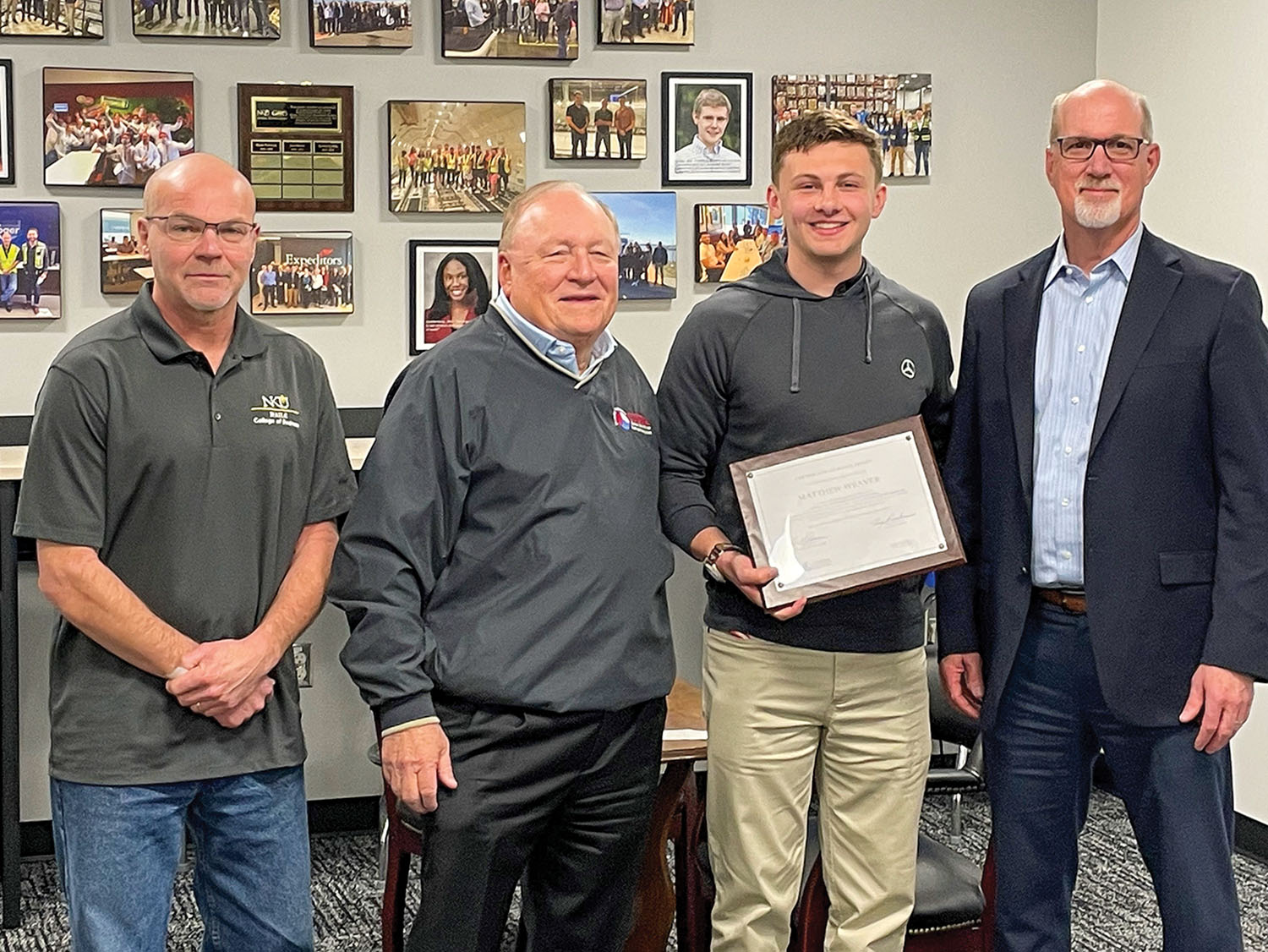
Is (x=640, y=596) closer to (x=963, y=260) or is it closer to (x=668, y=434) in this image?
(x=668, y=434)

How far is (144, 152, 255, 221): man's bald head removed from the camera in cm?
246

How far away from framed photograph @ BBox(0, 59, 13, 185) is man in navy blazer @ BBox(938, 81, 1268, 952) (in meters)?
2.73

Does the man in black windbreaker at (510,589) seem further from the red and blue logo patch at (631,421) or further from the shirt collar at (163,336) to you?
the shirt collar at (163,336)

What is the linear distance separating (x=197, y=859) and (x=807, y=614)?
3.59ft

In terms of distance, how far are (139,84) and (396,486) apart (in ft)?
7.72

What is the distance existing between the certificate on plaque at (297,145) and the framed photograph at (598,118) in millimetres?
582

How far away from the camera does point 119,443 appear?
7.70 feet

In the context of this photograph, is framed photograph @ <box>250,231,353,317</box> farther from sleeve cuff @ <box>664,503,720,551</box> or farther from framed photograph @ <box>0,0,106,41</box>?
sleeve cuff @ <box>664,503,720,551</box>

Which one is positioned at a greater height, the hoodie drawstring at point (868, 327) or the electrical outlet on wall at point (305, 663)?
the hoodie drawstring at point (868, 327)

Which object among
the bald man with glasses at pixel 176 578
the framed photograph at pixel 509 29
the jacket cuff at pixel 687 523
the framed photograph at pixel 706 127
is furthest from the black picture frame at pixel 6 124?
the jacket cuff at pixel 687 523

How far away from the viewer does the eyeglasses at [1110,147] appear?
2.56 metres

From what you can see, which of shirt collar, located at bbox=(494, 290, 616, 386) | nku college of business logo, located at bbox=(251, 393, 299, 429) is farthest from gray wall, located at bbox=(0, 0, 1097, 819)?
shirt collar, located at bbox=(494, 290, 616, 386)

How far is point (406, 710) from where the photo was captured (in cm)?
231

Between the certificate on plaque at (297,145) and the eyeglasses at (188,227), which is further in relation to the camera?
the certificate on plaque at (297,145)
